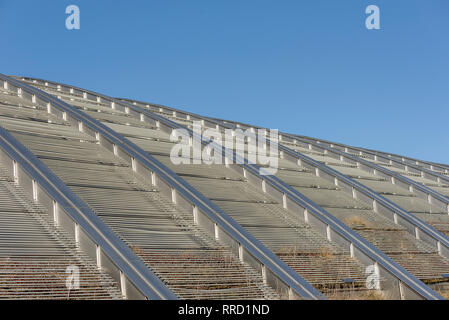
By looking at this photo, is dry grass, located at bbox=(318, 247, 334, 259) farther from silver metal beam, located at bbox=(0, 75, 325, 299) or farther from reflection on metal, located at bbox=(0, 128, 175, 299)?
reflection on metal, located at bbox=(0, 128, 175, 299)

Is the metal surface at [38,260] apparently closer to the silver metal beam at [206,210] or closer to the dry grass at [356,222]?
the silver metal beam at [206,210]

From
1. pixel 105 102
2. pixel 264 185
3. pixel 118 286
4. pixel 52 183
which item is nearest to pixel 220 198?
pixel 264 185

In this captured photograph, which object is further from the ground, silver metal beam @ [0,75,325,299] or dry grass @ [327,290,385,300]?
silver metal beam @ [0,75,325,299]

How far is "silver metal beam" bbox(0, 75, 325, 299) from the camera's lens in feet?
39.1

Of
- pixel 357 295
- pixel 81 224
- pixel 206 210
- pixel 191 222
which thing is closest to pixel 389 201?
pixel 357 295

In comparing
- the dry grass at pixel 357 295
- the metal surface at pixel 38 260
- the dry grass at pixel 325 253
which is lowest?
the dry grass at pixel 357 295

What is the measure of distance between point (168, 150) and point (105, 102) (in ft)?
31.1

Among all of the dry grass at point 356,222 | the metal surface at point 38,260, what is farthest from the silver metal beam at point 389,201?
the metal surface at point 38,260

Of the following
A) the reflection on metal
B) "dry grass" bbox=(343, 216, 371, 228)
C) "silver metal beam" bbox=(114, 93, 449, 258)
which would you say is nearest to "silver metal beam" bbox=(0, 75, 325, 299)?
the reflection on metal

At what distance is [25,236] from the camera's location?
35.0ft

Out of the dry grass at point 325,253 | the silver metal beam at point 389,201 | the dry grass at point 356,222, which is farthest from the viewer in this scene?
the silver metal beam at point 389,201

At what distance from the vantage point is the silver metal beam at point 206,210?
470 inches

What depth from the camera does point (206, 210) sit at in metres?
14.0

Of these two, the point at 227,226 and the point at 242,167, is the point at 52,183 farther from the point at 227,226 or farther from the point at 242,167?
the point at 242,167
